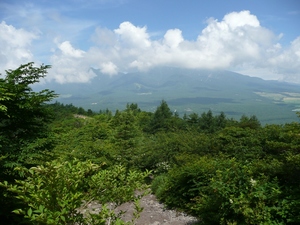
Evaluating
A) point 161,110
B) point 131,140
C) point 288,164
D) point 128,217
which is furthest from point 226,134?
point 161,110

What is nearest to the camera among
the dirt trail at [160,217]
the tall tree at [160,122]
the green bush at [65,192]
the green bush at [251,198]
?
the green bush at [65,192]

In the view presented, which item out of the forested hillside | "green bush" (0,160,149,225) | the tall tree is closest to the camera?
"green bush" (0,160,149,225)

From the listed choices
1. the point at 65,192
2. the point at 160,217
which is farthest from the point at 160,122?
the point at 65,192

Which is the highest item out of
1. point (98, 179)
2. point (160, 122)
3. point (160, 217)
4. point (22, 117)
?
point (22, 117)

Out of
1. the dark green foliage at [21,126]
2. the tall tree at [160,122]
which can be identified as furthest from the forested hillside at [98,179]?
the tall tree at [160,122]

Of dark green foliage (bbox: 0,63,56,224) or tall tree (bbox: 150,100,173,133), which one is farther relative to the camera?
tall tree (bbox: 150,100,173,133)

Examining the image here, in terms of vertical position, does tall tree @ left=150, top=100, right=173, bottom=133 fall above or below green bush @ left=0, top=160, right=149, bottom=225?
below

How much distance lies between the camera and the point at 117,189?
358 centimetres

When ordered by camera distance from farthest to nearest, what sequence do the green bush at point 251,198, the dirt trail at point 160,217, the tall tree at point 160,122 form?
the tall tree at point 160,122
the dirt trail at point 160,217
the green bush at point 251,198

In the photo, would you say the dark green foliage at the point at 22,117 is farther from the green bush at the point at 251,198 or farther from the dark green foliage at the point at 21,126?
the green bush at the point at 251,198

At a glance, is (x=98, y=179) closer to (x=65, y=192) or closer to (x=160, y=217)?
(x=65, y=192)

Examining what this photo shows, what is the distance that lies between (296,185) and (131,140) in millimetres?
13901

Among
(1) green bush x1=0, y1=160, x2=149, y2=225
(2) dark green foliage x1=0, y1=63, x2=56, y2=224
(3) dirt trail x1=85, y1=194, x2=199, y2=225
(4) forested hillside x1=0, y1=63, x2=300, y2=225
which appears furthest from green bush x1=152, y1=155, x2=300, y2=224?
(2) dark green foliage x1=0, y1=63, x2=56, y2=224

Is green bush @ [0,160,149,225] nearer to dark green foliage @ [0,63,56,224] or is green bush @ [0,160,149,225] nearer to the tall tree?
dark green foliage @ [0,63,56,224]
